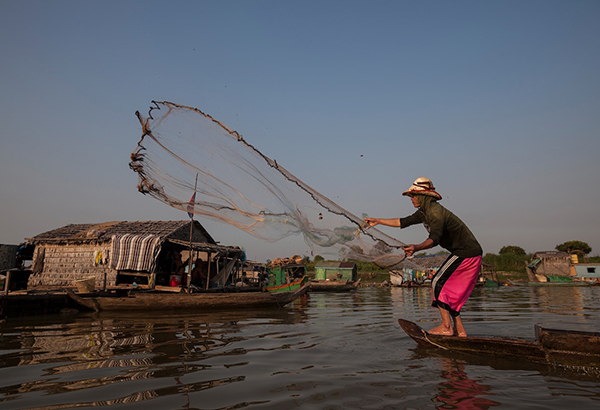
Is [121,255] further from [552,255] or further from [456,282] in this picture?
[552,255]

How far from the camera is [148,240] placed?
16.2 metres

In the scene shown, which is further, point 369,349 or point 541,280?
point 541,280

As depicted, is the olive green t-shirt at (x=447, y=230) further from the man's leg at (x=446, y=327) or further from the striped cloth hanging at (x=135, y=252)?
the striped cloth hanging at (x=135, y=252)

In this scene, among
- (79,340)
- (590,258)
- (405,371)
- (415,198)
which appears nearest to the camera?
(405,371)

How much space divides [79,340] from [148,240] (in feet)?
34.8

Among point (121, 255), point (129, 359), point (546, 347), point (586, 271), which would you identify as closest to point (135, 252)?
point (121, 255)

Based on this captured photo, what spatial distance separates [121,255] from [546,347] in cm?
1631

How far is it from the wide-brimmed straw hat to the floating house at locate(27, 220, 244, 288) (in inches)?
482

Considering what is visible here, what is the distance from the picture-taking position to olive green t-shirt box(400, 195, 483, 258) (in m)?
4.65

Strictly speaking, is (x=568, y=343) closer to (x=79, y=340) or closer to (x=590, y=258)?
(x=79, y=340)

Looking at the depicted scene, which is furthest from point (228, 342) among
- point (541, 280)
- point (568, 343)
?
point (541, 280)

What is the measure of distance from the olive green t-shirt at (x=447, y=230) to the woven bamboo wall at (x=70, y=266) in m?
16.5

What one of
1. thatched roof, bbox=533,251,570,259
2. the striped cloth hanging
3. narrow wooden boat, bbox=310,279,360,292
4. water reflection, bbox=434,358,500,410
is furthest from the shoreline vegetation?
water reflection, bbox=434,358,500,410

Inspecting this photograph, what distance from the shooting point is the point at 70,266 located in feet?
59.5
